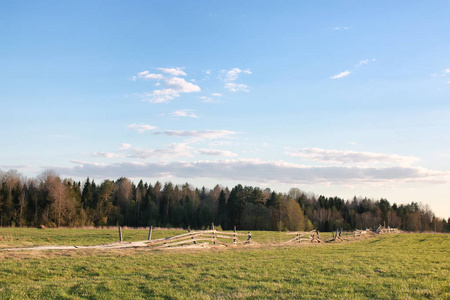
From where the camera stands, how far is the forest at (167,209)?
229ft

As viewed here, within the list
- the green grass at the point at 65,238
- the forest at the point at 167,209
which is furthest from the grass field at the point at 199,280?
the forest at the point at 167,209

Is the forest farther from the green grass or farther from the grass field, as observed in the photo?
the grass field

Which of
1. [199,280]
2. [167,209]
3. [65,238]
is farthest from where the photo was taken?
[167,209]

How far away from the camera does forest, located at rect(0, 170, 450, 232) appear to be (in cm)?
6981

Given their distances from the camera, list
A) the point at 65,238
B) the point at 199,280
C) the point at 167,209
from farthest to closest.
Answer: the point at 167,209
the point at 65,238
the point at 199,280

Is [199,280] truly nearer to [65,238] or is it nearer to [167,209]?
[65,238]

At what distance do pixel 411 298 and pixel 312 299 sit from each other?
2508mm

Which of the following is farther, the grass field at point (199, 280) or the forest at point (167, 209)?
the forest at point (167, 209)

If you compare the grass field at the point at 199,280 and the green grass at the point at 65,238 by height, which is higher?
the grass field at the point at 199,280

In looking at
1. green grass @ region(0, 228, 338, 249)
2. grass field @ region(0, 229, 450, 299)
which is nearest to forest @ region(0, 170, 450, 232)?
green grass @ region(0, 228, 338, 249)

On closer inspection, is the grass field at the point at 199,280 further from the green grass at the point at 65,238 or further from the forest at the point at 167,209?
the forest at the point at 167,209

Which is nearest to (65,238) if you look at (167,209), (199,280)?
(199,280)

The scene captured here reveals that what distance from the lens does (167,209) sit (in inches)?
3917

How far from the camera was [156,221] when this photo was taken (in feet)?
302
